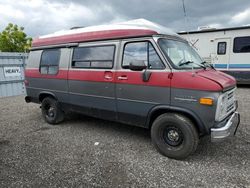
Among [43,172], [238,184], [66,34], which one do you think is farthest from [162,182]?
[66,34]

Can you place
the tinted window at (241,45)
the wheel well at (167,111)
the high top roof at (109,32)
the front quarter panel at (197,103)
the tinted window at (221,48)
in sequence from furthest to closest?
the tinted window at (221,48) → the tinted window at (241,45) → the high top roof at (109,32) → the wheel well at (167,111) → the front quarter panel at (197,103)

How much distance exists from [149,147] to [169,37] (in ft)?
7.54

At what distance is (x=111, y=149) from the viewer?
4.45m

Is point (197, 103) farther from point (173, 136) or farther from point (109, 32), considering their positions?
point (109, 32)

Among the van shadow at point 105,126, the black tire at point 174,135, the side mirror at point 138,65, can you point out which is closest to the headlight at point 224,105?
the black tire at point 174,135

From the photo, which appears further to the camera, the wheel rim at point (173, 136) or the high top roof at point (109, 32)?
the high top roof at point (109, 32)

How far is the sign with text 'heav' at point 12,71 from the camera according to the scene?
1089 cm

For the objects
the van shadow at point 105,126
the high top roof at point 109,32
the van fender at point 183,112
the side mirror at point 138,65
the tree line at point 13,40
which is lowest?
the van shadow at point 105,126

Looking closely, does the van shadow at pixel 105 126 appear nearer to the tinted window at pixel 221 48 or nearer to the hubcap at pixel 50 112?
the hubcap at pixel 50 112

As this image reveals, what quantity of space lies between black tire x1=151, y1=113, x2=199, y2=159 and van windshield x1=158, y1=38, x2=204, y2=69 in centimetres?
96

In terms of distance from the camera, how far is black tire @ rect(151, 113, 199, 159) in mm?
3738

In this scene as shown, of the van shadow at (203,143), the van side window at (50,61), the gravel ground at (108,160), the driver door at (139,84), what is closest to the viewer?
the gravel ground at (108,160)

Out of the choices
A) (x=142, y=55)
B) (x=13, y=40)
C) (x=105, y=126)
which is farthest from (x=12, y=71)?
(x=13, y=40)

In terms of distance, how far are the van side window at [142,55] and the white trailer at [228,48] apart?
296 inches
